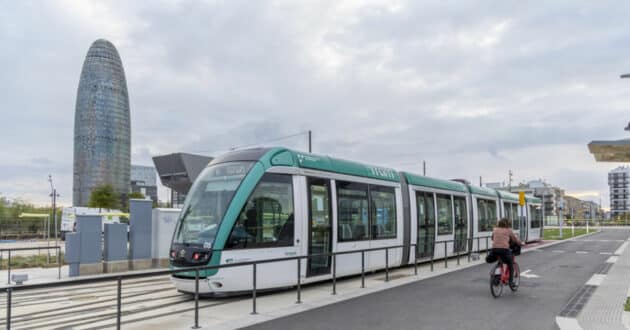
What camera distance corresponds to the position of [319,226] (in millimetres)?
11531

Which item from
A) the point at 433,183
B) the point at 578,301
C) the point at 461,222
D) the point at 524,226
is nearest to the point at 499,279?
the point at 578,301

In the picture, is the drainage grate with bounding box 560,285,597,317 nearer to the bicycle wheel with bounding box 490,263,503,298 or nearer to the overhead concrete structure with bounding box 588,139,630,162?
the bicycle wheel with bounding box 490,263,503,298

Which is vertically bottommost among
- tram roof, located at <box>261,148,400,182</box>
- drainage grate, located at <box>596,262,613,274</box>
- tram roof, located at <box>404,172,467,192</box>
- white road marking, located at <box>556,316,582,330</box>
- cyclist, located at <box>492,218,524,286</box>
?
drainage grate, located at <box>596,262,613,274</box>

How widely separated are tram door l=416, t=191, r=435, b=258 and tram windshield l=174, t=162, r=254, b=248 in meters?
7.55

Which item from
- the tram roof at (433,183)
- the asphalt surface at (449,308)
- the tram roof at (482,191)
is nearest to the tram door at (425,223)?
the tram roof at (433,183)

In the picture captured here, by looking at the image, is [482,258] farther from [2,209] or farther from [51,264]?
[2,209]

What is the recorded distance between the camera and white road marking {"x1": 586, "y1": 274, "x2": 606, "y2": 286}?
12.5 meters

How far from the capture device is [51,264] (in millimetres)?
20266

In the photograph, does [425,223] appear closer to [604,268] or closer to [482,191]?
[604,268]

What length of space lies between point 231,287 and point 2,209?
70.8m

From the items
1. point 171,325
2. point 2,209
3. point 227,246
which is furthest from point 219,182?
point 2,209

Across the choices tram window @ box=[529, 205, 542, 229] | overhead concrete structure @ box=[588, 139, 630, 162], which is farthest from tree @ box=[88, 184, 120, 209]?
overhead concrete structure @ box=[588, 139, 630, 162]

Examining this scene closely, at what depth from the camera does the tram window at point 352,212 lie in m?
12.3

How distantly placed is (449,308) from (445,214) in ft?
31.4
